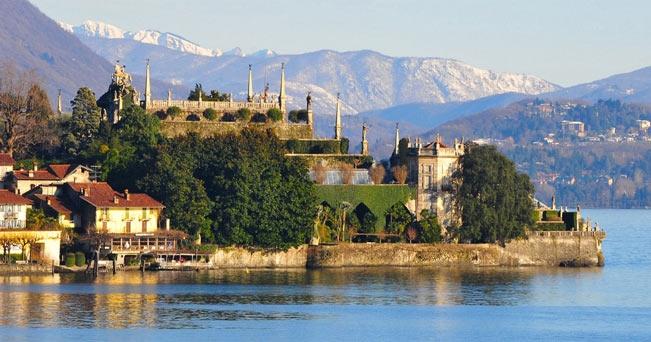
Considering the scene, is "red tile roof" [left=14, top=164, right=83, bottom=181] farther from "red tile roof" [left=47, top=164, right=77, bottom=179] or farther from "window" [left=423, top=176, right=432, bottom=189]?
"window" [left=423, top=176, right=432, bottom=189]

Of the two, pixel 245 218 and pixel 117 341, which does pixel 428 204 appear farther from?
pixel 117 341

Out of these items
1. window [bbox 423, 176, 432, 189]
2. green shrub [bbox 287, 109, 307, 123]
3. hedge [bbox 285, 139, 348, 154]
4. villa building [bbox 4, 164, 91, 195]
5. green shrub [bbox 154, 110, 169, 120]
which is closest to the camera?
villa building [bbox 4, 164, 91, 195]

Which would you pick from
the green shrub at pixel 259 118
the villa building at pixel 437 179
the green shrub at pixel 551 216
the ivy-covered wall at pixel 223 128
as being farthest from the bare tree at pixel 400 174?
the green shrub at pixel 259 118

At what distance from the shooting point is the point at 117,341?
265ft

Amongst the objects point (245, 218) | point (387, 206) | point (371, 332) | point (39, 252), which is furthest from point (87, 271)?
point (371, 332)

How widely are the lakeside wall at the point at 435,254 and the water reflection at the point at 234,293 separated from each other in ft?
5.16

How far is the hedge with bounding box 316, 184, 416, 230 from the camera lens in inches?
5005

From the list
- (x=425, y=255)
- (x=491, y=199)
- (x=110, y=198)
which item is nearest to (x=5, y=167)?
(x=110, y=198)

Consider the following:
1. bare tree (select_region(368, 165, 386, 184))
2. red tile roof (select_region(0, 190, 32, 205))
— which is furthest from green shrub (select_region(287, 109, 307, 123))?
red tile roof (select_region(0, 190, 32, 205))

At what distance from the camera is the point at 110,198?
118688 mm

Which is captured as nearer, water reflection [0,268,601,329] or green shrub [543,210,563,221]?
water reflection [0,268,601,329]

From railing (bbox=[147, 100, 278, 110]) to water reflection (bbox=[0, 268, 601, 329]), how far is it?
20.7 metres

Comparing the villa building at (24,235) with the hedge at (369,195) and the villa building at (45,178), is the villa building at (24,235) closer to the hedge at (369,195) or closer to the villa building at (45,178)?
the villa building at (45,178)

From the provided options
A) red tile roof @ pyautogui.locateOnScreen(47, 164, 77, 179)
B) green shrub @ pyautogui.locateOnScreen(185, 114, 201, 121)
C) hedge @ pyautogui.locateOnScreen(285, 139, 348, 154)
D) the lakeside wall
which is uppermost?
green shrub @ pyautogui.locateOnScreen(185, 114, 201, 121)
